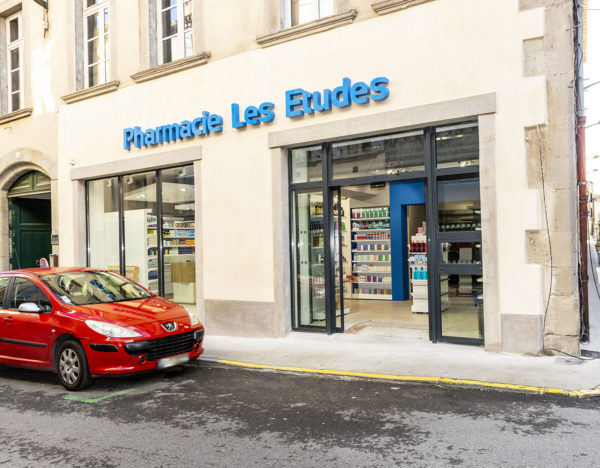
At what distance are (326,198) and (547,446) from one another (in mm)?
5853

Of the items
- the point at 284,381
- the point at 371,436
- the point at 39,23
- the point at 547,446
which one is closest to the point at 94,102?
the point at 39,23

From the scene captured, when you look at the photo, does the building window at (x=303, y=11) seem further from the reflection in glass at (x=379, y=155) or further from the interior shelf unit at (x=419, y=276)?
the interior shelf unit at (x=419, y=276)

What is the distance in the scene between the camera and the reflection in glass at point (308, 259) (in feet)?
32.0

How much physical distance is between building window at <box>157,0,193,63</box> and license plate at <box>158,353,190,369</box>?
22.3ft

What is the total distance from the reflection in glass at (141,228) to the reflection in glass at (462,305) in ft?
21.3

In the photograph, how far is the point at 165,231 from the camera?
11.7m

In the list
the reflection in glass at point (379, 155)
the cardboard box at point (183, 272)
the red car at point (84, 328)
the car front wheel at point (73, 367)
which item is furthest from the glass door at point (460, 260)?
the cardboard box at point (183, 272)

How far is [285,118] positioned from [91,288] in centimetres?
435

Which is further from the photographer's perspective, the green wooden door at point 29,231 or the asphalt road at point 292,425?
the green wooden door at point 29,231

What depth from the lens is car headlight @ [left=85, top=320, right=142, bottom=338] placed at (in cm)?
655

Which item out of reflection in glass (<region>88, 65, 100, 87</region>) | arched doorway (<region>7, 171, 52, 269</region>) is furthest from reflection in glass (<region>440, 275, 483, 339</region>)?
arched doorway (<region>7, 171, 52, 269</region>)

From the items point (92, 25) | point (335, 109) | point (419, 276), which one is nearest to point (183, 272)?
point (335, 109)

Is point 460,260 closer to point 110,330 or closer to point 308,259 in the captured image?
point 308,259

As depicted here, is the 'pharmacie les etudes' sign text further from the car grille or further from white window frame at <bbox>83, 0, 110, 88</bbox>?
the car grille
